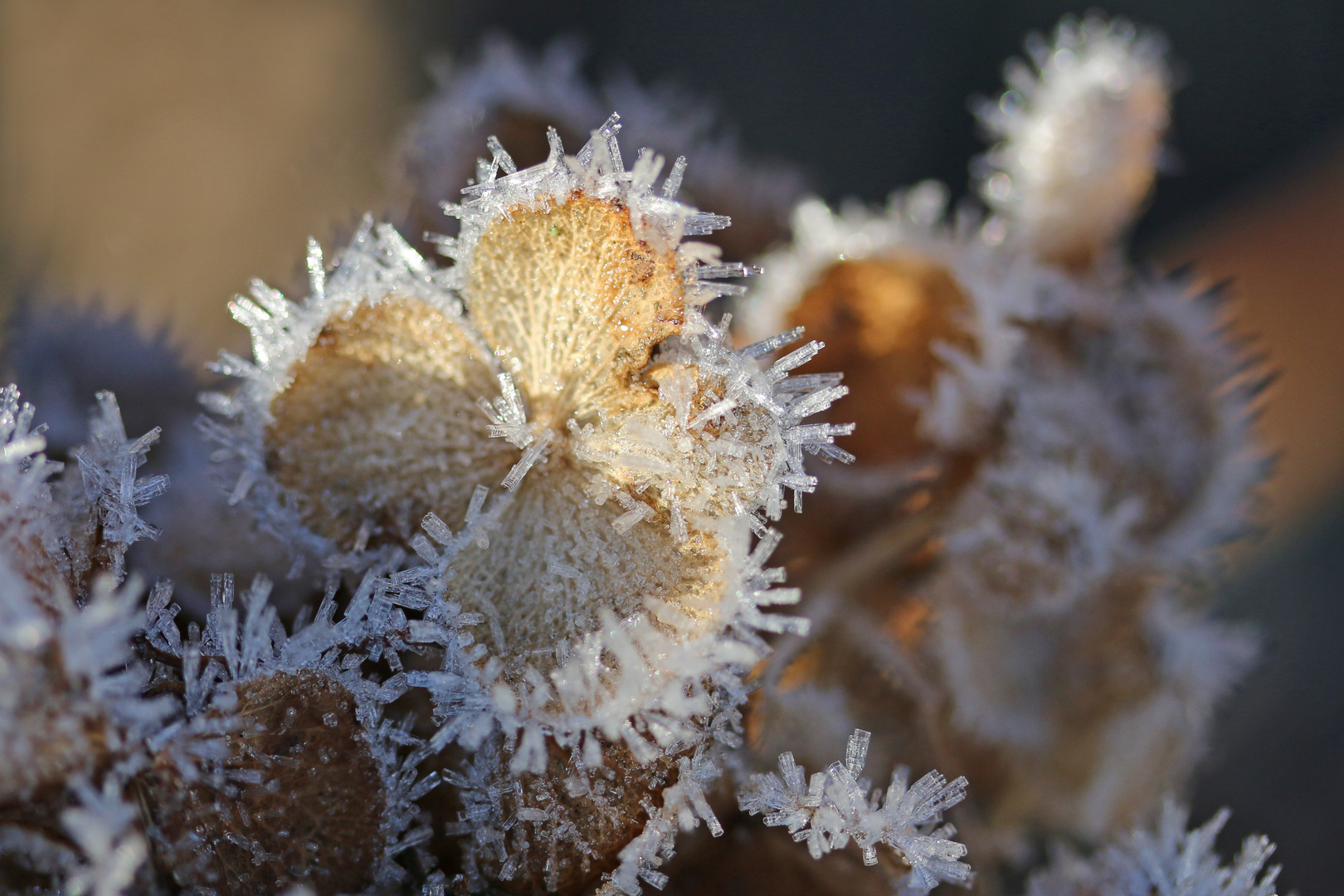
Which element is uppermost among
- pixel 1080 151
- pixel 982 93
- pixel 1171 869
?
pixel 982 93

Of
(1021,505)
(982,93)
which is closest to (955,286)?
(1021,505)

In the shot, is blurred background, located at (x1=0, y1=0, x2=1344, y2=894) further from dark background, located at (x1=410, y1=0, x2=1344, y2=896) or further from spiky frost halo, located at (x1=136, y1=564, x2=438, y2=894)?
spiky frost halo, located at (x1=136, y1=564, x2=438, y2=894)

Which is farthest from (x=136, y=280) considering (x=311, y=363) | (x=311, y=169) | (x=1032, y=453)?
(x=1032, y=453)

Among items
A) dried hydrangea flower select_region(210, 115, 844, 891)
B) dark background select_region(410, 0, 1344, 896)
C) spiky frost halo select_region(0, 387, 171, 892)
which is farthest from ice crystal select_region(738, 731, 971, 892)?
dark background select_region(410, 0, 1344, 896)

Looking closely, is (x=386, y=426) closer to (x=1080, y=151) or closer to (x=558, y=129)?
(x=558, y=129)

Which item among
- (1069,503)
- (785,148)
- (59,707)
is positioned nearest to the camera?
(59,707)

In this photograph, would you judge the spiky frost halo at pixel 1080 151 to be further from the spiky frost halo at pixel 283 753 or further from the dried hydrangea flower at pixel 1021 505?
the spiky frost halo at pixel 283 753

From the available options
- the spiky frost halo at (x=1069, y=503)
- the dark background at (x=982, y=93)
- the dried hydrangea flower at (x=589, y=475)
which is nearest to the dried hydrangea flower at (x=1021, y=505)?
the spiky frost halo at (x=1069, y=503)
